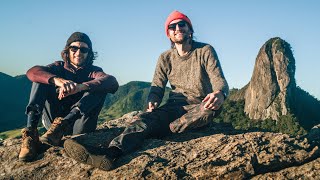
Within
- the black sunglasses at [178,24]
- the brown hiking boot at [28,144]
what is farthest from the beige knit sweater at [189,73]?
the brown hiking boot at [28,144]

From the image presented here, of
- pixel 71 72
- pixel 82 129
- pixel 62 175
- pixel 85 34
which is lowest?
pixel 62 175

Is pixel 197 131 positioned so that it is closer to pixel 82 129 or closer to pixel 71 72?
pixel 82 129

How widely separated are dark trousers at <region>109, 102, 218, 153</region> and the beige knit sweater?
34cm

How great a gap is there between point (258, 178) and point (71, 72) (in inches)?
185

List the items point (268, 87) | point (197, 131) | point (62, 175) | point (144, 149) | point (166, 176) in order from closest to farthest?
point (166, 176)
point (62, 175)
point (144, 149)
point (197, 131)
point (268, 87)

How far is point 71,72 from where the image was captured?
744 cm

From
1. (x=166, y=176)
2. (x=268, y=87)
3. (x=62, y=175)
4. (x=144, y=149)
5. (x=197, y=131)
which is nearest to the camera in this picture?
(x=166, y=176)

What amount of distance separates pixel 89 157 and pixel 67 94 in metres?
1.65

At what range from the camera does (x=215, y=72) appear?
6898 mm

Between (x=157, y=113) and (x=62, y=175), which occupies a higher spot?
(x=157, y=113)

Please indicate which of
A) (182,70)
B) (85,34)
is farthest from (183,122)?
(85,34)

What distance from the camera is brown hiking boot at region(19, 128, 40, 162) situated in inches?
231

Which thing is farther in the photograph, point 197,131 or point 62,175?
point 197,131

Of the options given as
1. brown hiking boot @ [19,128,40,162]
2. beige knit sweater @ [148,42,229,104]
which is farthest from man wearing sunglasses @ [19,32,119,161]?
beige knit sweater @ [148,42,229,104]
